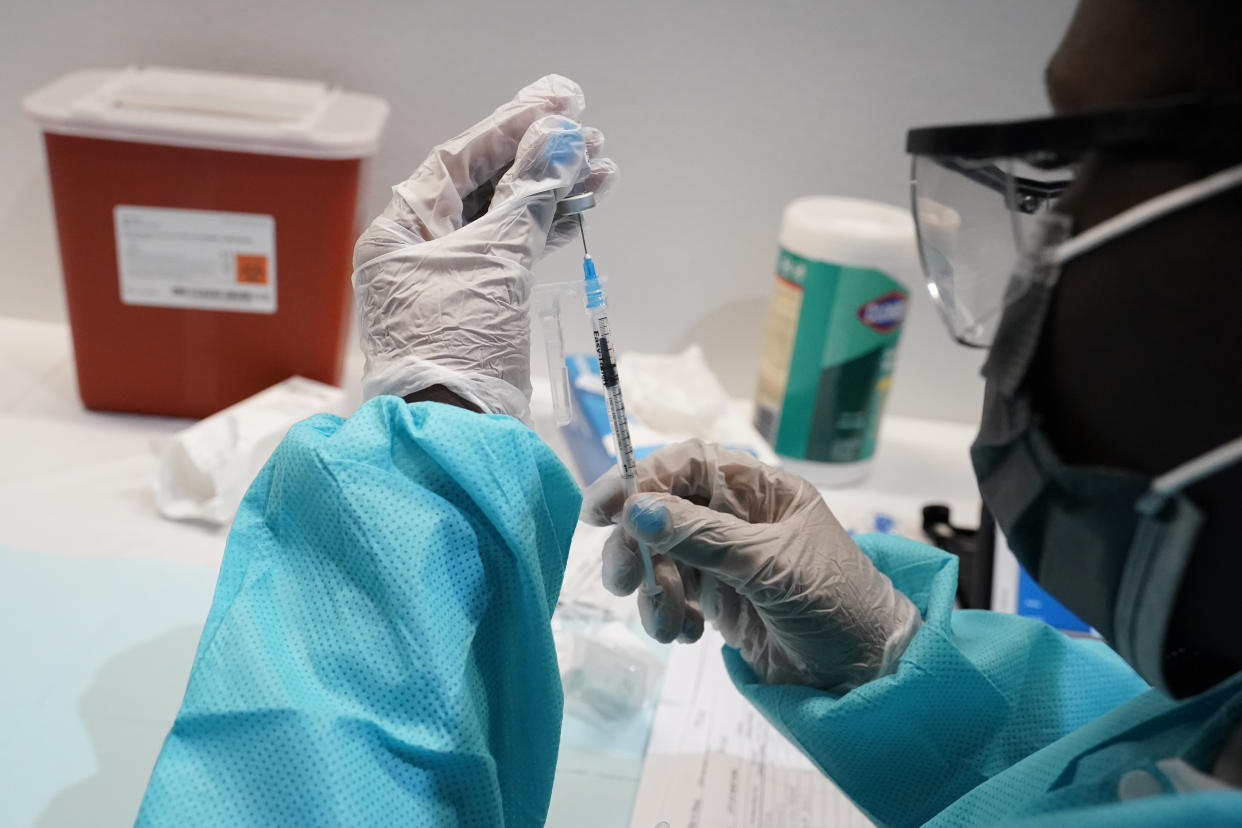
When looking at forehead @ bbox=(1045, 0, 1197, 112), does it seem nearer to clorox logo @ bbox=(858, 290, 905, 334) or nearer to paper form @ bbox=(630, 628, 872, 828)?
paper form @ bbox=(630, 628, 872, 828)

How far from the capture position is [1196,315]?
1.55ft

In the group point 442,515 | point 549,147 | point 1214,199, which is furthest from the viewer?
point 549,147

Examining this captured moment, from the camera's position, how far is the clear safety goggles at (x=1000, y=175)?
459mm

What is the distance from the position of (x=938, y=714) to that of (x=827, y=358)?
67 centimetres

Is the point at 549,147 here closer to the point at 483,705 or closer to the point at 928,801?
the point at 483,705

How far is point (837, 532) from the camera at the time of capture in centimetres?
75

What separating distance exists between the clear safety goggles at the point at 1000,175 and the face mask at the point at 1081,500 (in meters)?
0.02

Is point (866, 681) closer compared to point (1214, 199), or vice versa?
point (1214, 199)

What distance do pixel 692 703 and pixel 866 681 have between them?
0.83ft

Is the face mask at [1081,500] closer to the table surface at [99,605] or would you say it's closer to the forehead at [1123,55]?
the forehead at [1123,55]

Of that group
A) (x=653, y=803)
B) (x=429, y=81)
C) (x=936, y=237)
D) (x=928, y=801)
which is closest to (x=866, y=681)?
(x=928, y=801)

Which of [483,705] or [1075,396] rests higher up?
[1075,396]

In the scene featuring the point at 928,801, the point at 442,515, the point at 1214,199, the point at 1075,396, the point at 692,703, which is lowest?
the point at 692,703

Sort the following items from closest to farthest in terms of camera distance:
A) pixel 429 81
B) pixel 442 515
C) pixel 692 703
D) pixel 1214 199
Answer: pixel 1214 199
pixel 442 515
pixel 692 703
pixel 429 81
